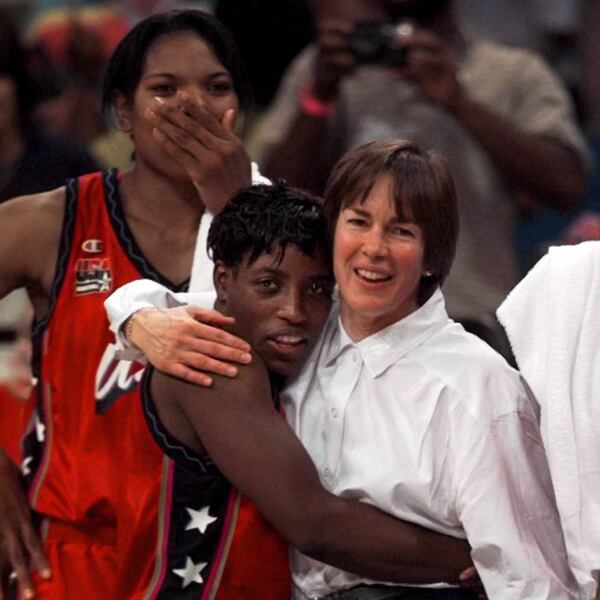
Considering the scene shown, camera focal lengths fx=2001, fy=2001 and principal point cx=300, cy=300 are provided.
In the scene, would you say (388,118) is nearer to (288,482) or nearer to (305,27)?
(305,27)

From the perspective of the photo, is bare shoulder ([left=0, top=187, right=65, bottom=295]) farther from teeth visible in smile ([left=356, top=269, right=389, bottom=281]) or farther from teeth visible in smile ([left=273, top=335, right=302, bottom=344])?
teeth visible in smile ([left=356, top=269, right=389, bottom=281])

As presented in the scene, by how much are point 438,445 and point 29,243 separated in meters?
1.02

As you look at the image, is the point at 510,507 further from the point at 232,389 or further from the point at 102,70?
the point at 102,70

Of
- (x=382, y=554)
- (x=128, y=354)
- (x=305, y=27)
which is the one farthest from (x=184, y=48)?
(x=305, y=27)

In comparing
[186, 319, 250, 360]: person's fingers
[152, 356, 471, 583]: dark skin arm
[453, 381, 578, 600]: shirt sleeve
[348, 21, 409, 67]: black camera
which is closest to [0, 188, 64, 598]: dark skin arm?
[186, 319, 250, 360]: person's fingers

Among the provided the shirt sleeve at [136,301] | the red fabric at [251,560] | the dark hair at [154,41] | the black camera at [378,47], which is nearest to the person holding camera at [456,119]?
the black camera at [378,47]

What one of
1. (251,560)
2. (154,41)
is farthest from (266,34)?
(251,560)

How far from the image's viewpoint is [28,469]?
158 inches

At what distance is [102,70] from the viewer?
6613 millimetres

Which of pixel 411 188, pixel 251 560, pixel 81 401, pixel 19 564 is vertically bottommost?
pixel 19 564

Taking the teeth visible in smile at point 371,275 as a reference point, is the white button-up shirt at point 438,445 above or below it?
below

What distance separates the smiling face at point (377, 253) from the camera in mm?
3414

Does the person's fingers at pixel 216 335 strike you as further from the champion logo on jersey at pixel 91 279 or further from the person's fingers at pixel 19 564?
the person's fingers at pixel 19 564

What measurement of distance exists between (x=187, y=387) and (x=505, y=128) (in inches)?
77.4
